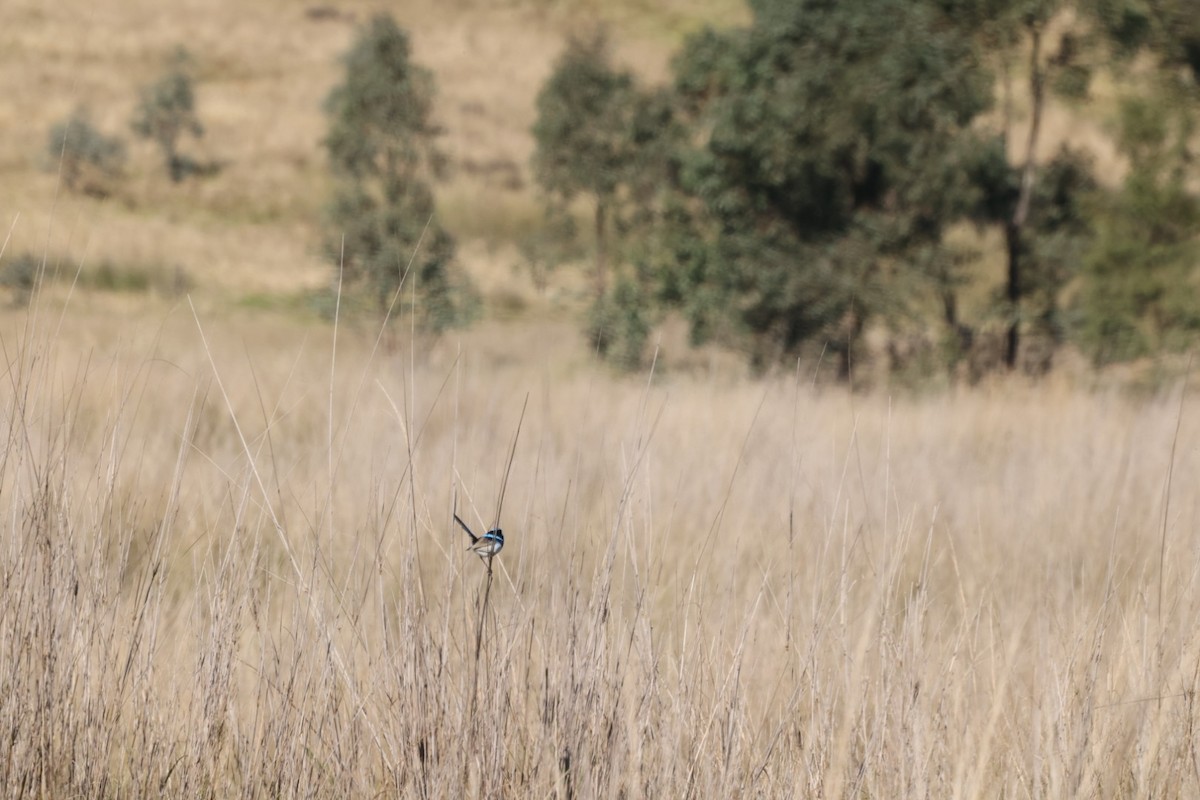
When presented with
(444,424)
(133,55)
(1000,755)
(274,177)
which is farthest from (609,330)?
(133,55)

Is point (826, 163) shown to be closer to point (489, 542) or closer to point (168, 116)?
point (489, 542)

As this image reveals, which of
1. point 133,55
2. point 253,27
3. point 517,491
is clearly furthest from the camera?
point 253,27

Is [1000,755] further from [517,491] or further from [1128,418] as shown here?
[1128,418]

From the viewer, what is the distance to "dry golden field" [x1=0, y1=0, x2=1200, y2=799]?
6.32 feet

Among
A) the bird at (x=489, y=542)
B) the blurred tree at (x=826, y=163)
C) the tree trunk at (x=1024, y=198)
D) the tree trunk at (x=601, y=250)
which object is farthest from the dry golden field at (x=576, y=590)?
the tree trunk at (x=601, y=250)

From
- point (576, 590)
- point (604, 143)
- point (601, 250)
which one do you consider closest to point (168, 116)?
point (601, 250)

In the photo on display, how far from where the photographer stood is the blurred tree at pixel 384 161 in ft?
58.2

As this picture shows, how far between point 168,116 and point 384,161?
2042 centimetres

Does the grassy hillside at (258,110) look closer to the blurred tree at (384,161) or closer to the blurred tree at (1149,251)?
the blurred tree at (384,161)

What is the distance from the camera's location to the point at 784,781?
1.95 meters

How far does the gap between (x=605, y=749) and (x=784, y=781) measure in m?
0.34

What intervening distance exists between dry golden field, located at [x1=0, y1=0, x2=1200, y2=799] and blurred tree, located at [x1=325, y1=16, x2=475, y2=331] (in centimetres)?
874

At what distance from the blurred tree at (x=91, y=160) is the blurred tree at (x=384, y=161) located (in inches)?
563

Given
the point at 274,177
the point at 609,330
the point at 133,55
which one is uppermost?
the point at 133,55
